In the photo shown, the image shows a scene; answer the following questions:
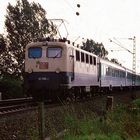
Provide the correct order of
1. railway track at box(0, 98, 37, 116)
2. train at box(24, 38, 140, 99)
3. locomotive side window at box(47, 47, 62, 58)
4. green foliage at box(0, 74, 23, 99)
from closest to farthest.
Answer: railway track at box(0, 98, 37, 116), train at box(24, 38, 140, 99), locomotive side window at box(47, 47, 62, 58), green foliage at box(0, 74, 23, 99)

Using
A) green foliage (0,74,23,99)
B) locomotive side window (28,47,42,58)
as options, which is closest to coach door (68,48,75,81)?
locomotive side window (28,47,42,58)

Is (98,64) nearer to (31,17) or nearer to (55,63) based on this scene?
(55,63)

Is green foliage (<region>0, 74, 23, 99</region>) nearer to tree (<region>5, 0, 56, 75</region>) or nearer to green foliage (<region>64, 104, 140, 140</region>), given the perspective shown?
green foliage (<region>64, 104, 140, 140</region>)

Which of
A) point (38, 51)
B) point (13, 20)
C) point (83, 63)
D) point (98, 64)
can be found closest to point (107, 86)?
point (98, 64)

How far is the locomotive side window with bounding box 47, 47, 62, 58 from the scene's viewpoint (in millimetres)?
24062

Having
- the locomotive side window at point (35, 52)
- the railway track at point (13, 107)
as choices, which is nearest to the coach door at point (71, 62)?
the locomotive side window at point (35, 52)

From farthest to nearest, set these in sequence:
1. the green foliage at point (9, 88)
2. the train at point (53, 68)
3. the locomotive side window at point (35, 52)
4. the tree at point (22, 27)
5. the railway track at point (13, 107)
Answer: the tree at point (22, 27) < the green foliage at point (9, 88) < the locomotive side window at point (35, 52) < the train at point (53, 68) < the railway track at point (13, 107)

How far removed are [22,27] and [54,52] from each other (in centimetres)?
4184

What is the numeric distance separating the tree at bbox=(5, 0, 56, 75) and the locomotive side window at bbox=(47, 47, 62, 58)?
36536 mm

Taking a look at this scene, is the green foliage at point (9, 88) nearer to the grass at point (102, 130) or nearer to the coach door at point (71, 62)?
the coach door at point (71, 62)

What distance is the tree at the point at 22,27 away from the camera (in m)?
62.5

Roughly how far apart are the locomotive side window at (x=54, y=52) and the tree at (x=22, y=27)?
120 ft

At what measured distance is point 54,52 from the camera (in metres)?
24.3

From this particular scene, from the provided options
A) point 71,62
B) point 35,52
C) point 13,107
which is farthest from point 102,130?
point 35,52
